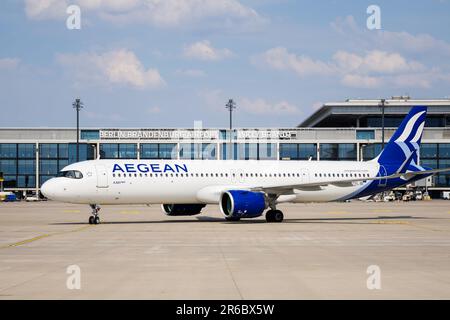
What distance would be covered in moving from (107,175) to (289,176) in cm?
1247

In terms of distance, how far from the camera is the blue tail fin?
152 feet

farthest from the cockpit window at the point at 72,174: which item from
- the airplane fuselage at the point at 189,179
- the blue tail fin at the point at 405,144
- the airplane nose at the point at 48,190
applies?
the blue tail fin at the point at 405,144

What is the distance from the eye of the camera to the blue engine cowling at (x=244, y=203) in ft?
124

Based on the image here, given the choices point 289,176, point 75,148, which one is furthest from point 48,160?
point 289,176

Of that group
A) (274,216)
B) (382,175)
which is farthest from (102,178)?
(382,175)

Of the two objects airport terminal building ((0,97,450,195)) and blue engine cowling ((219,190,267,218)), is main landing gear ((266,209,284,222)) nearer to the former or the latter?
blue engine cowling ((219,190,267,218))

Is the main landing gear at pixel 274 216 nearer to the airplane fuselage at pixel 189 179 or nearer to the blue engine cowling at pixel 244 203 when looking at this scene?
the airplane fuselage at pixel 189 179

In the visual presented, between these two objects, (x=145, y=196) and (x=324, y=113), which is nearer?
(x=145, y=196)

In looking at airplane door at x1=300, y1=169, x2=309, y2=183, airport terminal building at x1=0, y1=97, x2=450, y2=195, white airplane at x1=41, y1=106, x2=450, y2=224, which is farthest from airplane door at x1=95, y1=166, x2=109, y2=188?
airport terminal building at x1=0, y1=97, x2=450, y2=195

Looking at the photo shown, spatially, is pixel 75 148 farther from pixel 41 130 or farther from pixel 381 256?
pixel 381 256

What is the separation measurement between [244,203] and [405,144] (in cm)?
1495

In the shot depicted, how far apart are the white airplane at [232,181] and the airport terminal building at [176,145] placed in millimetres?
57488

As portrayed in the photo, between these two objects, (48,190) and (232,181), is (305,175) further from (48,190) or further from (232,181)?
(48,190)

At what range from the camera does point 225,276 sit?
53.5ft
